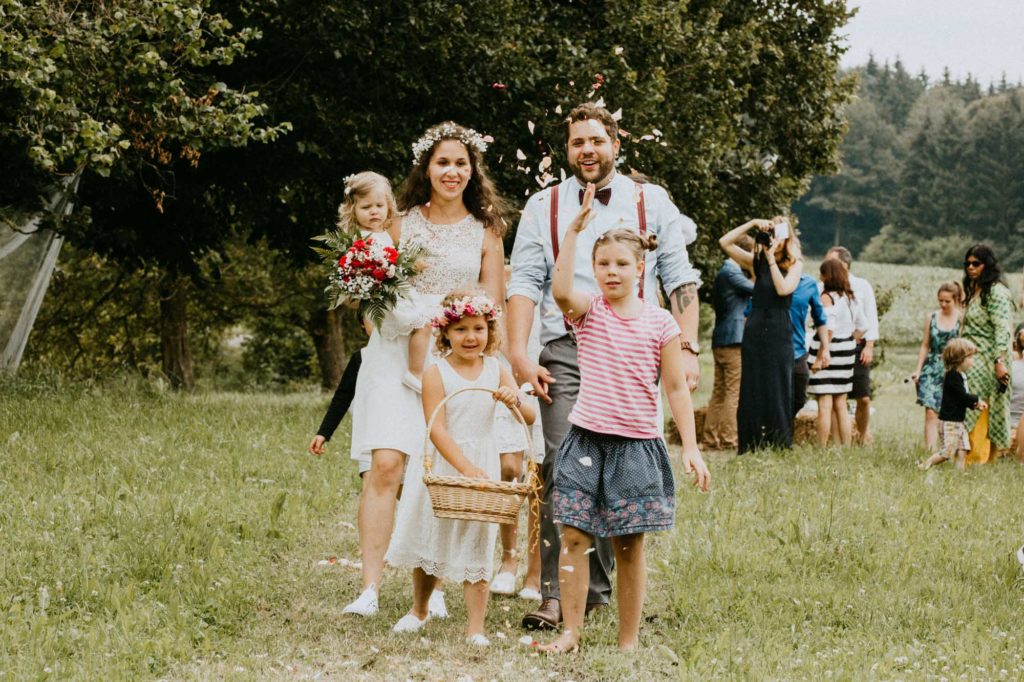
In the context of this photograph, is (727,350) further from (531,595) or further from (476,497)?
(476,497)

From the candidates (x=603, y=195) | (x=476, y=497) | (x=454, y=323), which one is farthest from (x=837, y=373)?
(x=476, y=497)

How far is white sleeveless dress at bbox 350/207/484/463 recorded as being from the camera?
6.03 m

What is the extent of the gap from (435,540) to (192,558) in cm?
162

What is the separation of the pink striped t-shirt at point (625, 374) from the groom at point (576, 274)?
0.39 m

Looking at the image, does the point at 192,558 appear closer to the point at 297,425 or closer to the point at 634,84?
the point at 297,425

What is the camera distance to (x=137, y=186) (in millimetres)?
14930

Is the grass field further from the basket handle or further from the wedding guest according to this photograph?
the wedding guest

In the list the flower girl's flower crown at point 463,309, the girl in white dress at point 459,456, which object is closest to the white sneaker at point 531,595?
the girl in white dress at point 459,456

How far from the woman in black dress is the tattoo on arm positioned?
5.40m

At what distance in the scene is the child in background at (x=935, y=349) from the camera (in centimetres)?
1232

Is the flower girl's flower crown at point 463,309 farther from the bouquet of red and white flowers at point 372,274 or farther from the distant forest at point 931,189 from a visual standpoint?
the distant forest at point 931,189

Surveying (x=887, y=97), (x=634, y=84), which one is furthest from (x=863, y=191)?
(x=634, y=84)

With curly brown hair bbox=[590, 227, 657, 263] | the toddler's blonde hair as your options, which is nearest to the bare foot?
curly brown hair bbox=[590, 227, 657, 263]

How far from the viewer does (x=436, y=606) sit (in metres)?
5.95
